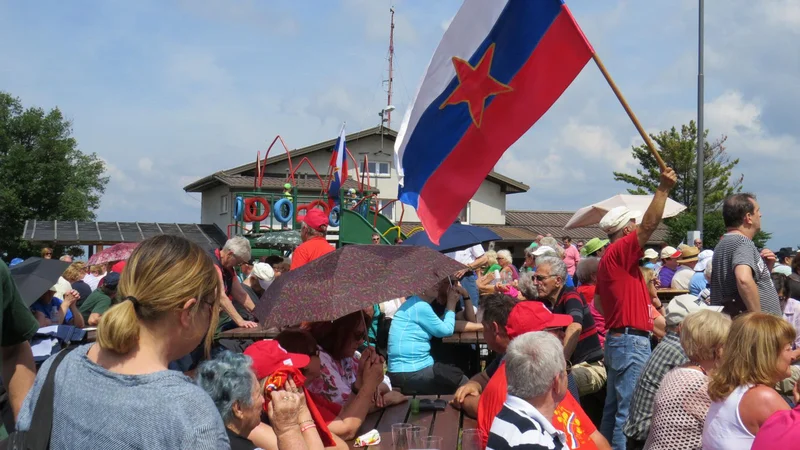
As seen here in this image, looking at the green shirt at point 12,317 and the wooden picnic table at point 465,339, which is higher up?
the green shirt at point 12,317

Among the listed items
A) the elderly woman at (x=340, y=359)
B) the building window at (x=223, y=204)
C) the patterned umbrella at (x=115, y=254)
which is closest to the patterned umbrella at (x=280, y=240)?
the patterned umbrella at (x=115, y=254)

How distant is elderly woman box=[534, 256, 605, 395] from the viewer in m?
6.22

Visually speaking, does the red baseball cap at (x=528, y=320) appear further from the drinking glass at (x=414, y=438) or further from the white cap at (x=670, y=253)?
the white cap at (x=670, y=253)

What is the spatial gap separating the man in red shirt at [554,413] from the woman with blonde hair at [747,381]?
0.58m

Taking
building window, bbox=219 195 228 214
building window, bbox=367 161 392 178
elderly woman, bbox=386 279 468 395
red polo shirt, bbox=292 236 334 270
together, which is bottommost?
elderly woman, bbox=386 279 468 395

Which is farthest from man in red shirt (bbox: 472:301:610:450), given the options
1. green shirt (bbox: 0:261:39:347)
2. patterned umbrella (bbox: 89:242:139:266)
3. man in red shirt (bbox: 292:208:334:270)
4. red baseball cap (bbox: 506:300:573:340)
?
patterned umbrella (bbox: 89:242:139:266)

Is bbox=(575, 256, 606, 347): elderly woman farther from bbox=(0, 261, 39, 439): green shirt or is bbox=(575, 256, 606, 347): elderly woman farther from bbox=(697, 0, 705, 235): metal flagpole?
bbox=(697, 0, 705, 235): metal flagpole

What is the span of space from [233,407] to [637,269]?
360 centimetres

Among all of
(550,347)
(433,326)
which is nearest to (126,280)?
(550,347)

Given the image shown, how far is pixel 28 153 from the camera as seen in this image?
161ft

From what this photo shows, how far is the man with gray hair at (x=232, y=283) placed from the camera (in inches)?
291

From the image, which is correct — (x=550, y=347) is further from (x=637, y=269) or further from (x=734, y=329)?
(x=637, y=269)

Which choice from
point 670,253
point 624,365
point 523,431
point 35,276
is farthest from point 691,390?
point 670,253

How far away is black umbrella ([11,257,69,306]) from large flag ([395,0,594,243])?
3.33m
